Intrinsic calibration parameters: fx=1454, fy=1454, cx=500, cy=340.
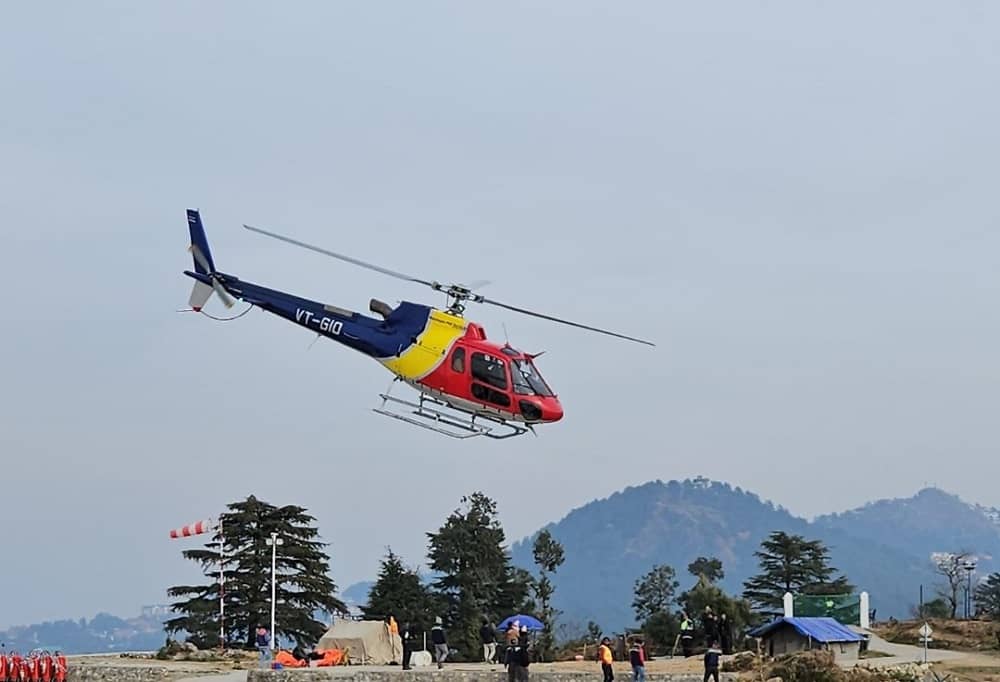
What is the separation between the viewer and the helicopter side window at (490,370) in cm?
3559

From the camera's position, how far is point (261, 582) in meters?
56.1

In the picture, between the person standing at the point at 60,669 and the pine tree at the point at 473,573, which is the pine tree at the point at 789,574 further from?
the person standing at the point at 60,669

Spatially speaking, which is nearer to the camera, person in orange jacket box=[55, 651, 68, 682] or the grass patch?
person in orange jacket box=[55, 651, 68, 682]

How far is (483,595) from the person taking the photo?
196 ft

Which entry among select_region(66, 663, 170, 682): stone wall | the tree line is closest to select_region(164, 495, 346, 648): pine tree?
the tree line

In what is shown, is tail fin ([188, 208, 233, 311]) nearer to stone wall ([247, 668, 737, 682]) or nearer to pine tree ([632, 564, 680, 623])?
stone wall ([247, 668, 737, 682])

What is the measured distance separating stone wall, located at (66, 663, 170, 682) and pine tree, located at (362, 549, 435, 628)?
16418 millimetres

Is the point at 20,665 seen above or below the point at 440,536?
below

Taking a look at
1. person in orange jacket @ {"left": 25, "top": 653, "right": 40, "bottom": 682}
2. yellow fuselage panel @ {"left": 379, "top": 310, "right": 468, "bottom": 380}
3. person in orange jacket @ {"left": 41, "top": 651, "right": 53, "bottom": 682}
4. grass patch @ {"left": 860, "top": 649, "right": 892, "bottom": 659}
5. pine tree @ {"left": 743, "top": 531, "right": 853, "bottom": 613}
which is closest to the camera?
yellow fuselage panel @ {"left": 379, "top": 310, "right": 468, "bottom": 380}

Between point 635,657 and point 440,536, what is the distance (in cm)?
2666

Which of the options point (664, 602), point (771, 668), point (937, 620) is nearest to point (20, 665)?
point (771, 668)

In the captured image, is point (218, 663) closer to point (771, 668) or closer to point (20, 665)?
point (20, 665)

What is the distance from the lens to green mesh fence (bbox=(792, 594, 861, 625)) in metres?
44.9

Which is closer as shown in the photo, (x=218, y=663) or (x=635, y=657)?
(x=635, y=657)
